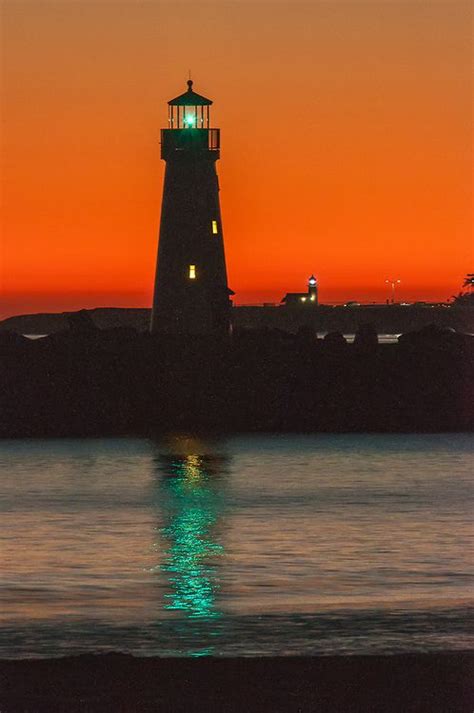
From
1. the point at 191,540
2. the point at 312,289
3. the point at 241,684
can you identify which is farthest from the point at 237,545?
the point at 312,289

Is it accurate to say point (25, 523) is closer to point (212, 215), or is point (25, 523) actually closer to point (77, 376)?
point (77, 376)

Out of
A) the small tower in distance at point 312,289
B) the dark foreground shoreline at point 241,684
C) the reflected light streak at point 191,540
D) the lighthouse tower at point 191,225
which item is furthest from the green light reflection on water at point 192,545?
the small tower in distance at point 312,289

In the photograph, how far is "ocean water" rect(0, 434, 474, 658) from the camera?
32.0ft

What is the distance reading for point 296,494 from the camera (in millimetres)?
24000

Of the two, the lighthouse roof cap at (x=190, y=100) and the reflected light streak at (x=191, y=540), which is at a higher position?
the lighthouse roof cap at (x=190, y=100)

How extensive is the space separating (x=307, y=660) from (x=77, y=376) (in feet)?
92.4

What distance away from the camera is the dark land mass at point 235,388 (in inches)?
1351

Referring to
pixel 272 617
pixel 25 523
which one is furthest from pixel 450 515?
pixel 272 617

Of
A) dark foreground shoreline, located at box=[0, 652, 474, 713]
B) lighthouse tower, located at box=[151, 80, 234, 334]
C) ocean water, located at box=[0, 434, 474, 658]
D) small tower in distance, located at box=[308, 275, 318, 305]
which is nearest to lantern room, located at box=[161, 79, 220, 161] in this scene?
lighthouse tower, located at box=[151, 80, 234, 334]

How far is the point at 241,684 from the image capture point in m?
7.32

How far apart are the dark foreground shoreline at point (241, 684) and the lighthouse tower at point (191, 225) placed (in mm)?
34995

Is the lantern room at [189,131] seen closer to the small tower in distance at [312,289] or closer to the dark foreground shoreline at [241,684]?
the dark foreground shoreline at [241,684]

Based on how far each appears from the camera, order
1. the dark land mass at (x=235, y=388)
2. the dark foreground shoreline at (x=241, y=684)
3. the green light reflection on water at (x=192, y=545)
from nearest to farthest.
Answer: the dark foreground shoreline at (x=241, y=684) < the green light reflection on water at (x=192, y=545) < the dark land mass at (x=235, y=388)

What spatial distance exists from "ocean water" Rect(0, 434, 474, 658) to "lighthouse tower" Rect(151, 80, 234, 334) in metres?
10.8
